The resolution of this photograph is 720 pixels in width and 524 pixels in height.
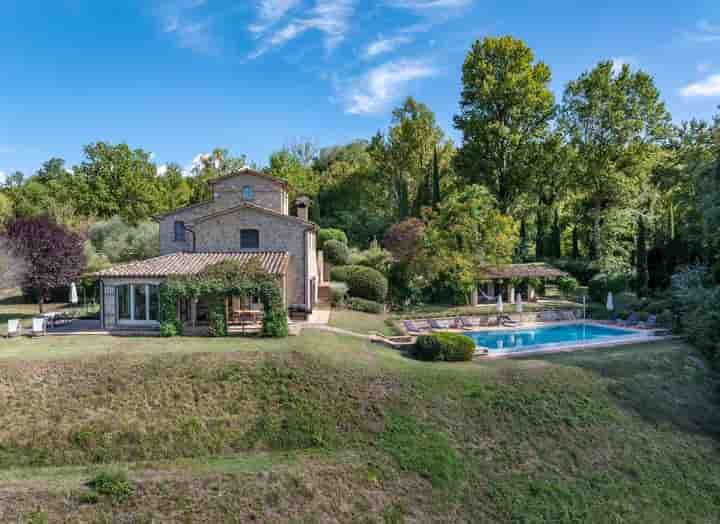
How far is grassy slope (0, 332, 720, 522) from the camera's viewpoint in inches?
451

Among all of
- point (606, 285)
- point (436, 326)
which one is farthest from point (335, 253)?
point (606, 285)

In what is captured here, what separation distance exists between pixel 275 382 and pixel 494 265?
79.6 feet

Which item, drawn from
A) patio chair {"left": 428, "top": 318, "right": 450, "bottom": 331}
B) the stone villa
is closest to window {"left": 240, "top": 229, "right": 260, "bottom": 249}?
the stone villa

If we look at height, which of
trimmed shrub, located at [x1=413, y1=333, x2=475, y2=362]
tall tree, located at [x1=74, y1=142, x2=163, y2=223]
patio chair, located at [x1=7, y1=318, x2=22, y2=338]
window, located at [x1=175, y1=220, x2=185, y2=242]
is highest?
tall tree, located at [x1=74, y1=142, x2=163, y2=223]

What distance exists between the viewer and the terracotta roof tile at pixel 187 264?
2139 cm

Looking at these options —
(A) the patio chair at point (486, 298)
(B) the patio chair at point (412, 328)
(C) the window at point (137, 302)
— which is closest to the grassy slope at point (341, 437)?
(C) the window at point (137, 302)

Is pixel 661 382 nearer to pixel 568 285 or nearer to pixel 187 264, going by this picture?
pixel 568 285

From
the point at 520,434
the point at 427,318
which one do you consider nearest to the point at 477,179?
the point at 427,318

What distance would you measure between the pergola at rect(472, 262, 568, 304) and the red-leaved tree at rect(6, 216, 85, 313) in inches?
1126

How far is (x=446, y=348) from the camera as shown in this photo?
19047mm

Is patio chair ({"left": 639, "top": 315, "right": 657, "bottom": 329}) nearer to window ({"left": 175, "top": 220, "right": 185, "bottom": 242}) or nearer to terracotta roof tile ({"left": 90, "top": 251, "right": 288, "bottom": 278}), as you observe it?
terracotta roof tile ({"left": 90, "top": 251, "right": 288, "bottom": 278})

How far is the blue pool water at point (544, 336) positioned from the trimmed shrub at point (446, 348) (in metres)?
2.78

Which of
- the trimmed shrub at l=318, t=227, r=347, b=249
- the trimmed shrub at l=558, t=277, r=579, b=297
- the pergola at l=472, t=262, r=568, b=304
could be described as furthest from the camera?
the trimmed shrub at l=318, t=227, r=347, b=249

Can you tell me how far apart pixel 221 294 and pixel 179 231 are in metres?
11.1
